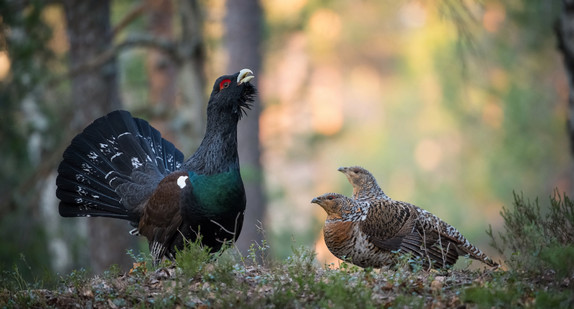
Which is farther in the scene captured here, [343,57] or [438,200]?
[343,57]

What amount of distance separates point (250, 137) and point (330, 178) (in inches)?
618

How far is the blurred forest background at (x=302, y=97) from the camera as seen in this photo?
12.1 m

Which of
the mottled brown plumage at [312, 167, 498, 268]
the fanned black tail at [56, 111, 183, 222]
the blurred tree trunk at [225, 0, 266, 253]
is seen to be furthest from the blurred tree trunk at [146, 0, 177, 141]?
the mottled brown plumage at [312, 167, 498, 268]

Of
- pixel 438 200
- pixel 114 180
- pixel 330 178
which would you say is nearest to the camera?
pixel 114 180

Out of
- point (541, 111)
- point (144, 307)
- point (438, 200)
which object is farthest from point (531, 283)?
point (438, 200)

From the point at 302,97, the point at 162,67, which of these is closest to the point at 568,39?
the point at 162,67

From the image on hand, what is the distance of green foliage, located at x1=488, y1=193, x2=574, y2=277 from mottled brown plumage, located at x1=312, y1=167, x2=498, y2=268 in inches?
16.5

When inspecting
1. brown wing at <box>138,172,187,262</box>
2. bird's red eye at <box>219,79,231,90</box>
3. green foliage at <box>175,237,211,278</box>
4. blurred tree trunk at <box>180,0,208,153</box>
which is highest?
blurred tree trunk at <box>180,0,208,153</box>

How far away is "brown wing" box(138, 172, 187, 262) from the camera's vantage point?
20.6ft

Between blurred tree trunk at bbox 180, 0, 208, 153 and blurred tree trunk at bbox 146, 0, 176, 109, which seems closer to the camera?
blurred tree trunk at bbox 180, 0, 208, 153

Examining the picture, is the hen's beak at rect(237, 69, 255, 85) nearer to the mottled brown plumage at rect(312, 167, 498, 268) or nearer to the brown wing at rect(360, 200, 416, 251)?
the mottled brown plumage at rect(312, 167, 498, 268)

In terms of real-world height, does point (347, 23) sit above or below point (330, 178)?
above

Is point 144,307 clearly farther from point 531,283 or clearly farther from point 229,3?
point 229,3

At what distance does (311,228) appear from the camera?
2170 cm
